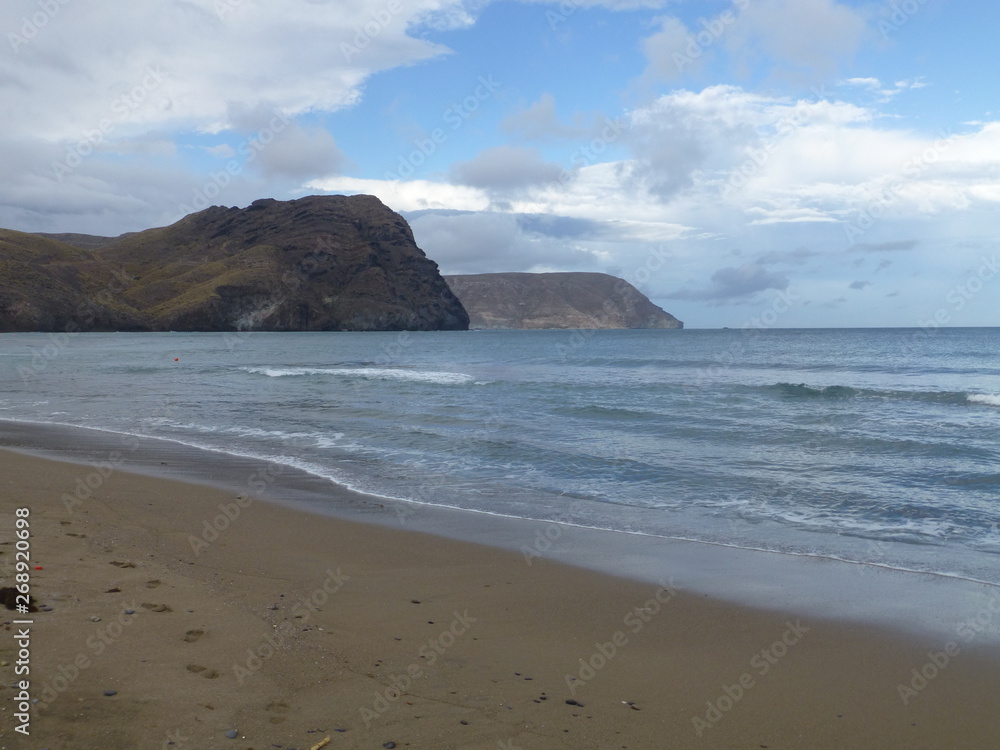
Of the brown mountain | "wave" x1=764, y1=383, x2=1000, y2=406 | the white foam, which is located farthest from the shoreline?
the brown mountain

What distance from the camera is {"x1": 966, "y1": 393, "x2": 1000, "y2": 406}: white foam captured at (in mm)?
22797

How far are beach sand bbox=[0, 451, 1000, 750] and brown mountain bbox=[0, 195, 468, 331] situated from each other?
123721 millimetres

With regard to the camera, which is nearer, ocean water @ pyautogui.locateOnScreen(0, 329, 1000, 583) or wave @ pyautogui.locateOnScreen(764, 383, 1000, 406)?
ocean water @ pyautogui.locateOnScreen(0, 329, 1000, 583)

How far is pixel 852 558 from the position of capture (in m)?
7.72

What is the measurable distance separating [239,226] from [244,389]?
167077 mm

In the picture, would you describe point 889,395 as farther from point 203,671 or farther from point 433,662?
point 203,671

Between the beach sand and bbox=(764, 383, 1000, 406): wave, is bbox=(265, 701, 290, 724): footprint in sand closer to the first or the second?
the beach sand

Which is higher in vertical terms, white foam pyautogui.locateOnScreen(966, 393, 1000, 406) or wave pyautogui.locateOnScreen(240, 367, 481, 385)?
wave pyautogui.locateOnScreen(240, 367, 481, 385)

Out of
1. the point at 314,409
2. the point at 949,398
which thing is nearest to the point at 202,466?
the point at 314,409

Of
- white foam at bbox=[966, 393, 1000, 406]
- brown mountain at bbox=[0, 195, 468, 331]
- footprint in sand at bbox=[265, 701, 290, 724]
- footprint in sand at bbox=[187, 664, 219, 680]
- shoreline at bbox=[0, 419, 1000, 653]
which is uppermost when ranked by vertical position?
brown mountain at bbox=[0, 195, 468, 331]

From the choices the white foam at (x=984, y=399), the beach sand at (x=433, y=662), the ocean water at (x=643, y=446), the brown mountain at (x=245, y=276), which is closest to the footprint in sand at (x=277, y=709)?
the beach sand at (x=433, y=662)

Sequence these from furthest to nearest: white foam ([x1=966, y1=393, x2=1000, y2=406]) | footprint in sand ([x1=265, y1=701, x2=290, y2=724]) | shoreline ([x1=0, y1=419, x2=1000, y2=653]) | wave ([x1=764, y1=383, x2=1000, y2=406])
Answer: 1. wave ([x1=764, y1=383, x2=1000, y2=406])
2. white foam ([x1=966, y1=393, x2=1000, y2=406])
3. shoreline ([x1=0, y1=419, x2=1000, y2=653])
4. footprint in sand ([x1=265, y1=701, x2=290, y2=724])

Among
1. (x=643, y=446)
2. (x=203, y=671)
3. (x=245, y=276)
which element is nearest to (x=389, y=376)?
(x=643, y=446)

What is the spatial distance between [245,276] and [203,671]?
150 meters
